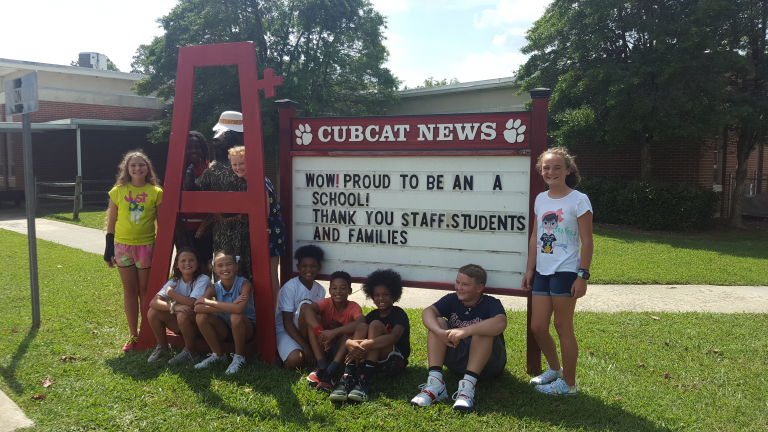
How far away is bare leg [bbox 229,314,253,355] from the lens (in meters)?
4.25

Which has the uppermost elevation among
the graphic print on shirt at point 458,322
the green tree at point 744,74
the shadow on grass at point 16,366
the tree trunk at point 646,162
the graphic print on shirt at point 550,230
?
the green tree at point 744,74

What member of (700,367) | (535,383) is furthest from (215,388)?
(700,367)

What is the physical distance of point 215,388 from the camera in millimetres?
3945

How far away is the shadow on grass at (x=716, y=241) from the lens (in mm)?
10227

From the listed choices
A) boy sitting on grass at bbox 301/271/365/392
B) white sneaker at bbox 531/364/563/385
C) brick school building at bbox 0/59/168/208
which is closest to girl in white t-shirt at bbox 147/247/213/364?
boy sitting on grass at bbox 301/271/365/392

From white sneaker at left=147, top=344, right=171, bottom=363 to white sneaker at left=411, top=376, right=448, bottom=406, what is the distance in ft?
7.09

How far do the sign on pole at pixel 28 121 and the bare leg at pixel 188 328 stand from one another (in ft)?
5.96

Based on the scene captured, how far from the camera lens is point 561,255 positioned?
368 cm

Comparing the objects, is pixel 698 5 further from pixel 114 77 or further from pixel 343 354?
pixel 114 77

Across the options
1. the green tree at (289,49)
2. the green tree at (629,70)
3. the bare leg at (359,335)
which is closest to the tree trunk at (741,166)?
the green tree at (629,70)

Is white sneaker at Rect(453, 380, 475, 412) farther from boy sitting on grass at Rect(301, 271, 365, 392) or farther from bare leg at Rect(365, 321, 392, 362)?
boy sitting on grass at Rect(301, 271, 365, 392)

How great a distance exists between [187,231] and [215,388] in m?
1.46

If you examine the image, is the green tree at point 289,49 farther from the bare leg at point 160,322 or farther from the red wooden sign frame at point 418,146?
the bare leg at point 160,322

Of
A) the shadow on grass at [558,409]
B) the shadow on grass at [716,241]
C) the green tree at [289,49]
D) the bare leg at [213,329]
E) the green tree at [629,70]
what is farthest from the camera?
the green tree at [289,49]
